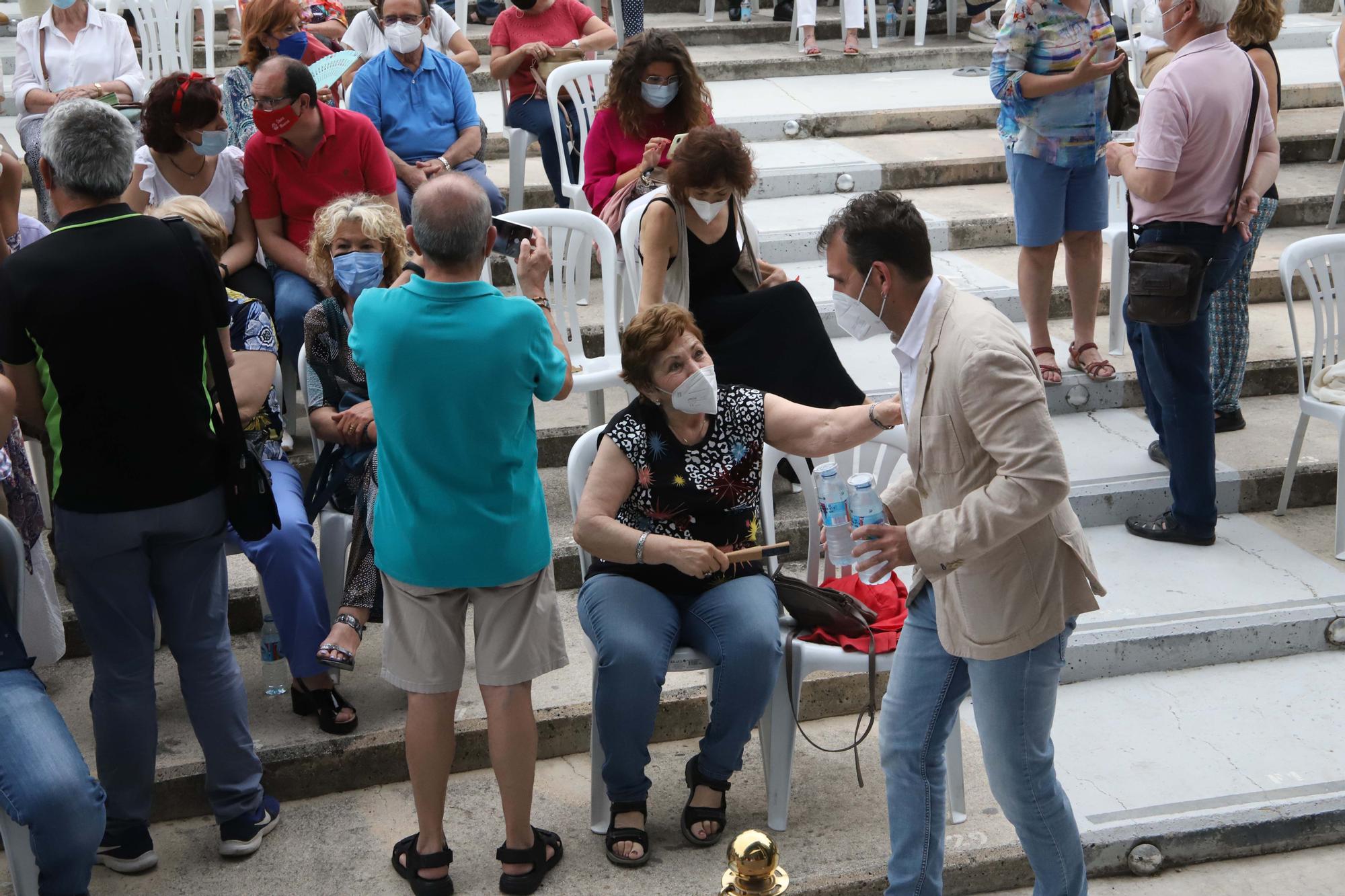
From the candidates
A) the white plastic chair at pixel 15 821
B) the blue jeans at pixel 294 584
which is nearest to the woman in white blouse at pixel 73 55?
the blue jeans at pixel 294 584

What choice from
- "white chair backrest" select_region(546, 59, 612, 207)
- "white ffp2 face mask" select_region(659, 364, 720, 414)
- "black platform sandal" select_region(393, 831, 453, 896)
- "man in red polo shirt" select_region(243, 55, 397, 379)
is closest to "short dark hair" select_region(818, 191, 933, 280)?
"white ffp2 face mask" select_region(659, 364, 720, 414)

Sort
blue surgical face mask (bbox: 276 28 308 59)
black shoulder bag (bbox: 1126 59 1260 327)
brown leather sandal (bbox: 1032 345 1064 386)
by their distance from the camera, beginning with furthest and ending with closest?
blue surgical face mask (bbox: 276 28 308 59)
brown leather sandal (bbox: 1032 345 1064 386)
black shoulder bag (bbox: 1126 59 1260 327)

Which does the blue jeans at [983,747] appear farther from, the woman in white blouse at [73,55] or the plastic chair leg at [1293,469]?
the woman in white blouse at [73,55]

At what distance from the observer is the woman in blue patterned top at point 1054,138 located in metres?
4.81

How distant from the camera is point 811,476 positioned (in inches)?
146

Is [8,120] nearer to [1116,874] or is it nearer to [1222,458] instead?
[1222,458]

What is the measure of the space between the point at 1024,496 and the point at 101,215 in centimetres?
199

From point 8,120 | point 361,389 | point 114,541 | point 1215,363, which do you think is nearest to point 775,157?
point 1215,363

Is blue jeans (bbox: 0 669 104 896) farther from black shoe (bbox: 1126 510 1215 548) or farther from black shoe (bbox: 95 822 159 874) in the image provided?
black shoe (bbox: 1126 510 1215 548)

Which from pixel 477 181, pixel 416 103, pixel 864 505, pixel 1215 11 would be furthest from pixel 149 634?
pixel 1215 11

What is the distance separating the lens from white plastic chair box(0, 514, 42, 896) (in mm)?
2756

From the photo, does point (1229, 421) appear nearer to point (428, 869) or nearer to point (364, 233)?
point (364, 233)

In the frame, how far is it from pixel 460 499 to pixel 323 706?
1034mm

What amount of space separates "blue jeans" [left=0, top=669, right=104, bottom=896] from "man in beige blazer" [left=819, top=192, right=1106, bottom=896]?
1.65 metres
